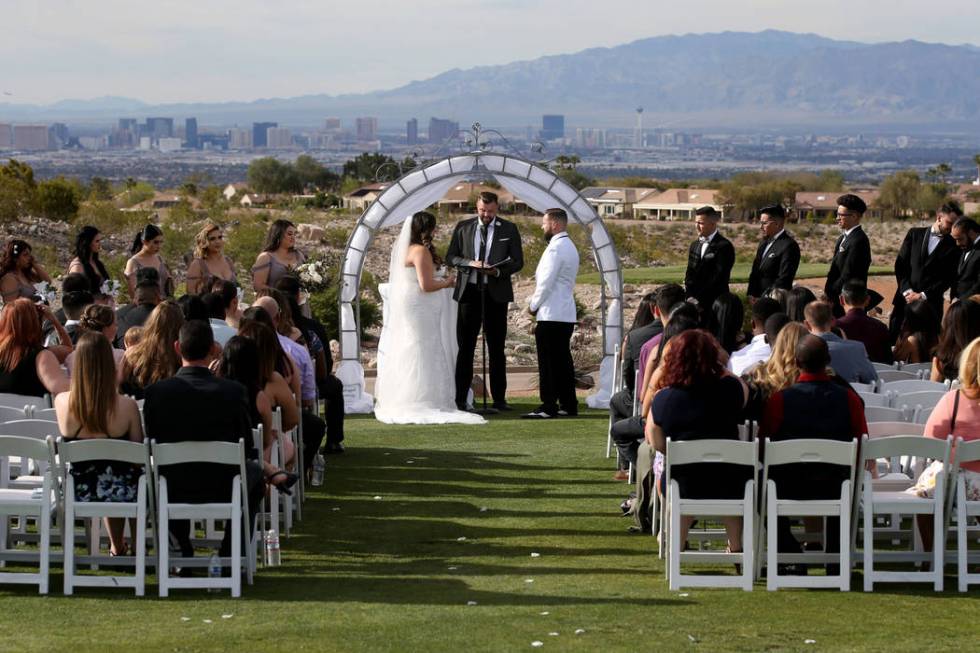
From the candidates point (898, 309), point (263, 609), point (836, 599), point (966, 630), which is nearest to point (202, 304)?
point (263, 609)

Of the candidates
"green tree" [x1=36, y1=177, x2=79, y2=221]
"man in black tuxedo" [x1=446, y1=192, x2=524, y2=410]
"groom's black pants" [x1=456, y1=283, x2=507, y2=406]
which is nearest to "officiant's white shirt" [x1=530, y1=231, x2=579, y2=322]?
"man in black tuxedo" [x1=446, y1=192, x2=524, y2=410]

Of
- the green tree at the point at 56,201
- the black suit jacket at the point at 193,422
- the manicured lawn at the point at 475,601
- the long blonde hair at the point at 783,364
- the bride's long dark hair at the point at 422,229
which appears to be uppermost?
the green tree at the point at 56,201

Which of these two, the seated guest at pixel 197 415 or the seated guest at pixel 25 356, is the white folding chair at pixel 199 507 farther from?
the seated guest at pixel 25 356

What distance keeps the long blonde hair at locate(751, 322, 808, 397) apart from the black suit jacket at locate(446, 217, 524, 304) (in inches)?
239

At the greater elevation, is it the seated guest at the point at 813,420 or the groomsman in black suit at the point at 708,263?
the groomsman in black suit at the point at 708,263

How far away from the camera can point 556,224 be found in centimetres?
1327

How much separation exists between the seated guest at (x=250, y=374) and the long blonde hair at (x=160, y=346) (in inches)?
12.6

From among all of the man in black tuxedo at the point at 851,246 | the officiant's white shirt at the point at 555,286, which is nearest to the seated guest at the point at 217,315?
the officiant's white shirt at the point at 555,286

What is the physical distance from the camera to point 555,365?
13469mm

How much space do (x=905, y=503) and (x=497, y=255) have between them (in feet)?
22.9

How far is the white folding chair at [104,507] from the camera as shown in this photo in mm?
6586

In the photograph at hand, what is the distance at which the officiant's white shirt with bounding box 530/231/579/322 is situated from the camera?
13.3 metres

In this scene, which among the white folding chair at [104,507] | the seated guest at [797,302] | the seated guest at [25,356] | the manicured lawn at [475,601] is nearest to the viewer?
the manicured lawn at [475,601]

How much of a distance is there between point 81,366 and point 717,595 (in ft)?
10.5
